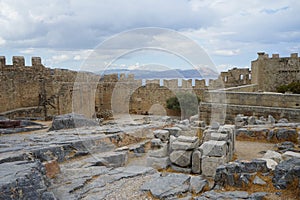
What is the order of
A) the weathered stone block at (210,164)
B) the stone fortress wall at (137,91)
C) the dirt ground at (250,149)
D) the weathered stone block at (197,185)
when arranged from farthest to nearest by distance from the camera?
the stone fortress wall at (137,91) → the dirt ground at (250,149) → the weathered stone block at (210,164) → the weathered stone block at (197,185)

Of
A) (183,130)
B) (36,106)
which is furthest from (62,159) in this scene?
(36,106)

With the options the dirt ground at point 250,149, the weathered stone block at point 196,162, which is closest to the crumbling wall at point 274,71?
the dirt ground at point 250,149

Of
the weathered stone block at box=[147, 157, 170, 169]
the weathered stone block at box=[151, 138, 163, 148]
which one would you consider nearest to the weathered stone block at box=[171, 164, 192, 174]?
the weathered stone block at box=[147, 157, 170, 169]

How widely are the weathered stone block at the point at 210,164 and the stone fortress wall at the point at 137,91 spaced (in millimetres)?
6399

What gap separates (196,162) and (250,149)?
2.81 metres

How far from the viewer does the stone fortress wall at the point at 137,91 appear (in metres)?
11.6

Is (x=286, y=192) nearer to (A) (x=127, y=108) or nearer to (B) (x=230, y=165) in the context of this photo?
(B) (x=230, y=165)

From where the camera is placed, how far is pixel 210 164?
5.81 m

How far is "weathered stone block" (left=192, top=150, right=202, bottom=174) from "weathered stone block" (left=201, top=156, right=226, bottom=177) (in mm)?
147

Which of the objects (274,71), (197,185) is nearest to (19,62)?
(197,185)

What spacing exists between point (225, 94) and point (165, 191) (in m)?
8.49

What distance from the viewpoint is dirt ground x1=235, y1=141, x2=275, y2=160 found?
24.0ft

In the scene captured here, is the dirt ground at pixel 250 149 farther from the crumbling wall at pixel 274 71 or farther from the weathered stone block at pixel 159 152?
the crumbling wall at pixel 274 71

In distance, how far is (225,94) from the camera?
12086mm
